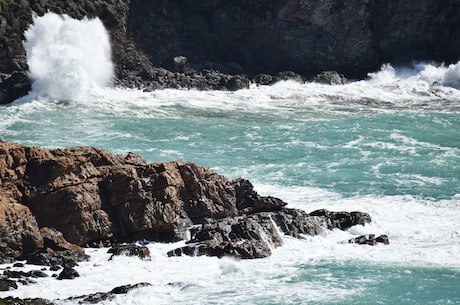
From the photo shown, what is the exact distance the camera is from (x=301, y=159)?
45625 mm

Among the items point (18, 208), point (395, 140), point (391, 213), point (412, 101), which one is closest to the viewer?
point (18, 208)

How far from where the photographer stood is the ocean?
2747 cm

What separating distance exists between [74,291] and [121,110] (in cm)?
3365

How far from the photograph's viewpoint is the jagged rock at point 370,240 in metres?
31.9

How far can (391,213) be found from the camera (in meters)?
35.5

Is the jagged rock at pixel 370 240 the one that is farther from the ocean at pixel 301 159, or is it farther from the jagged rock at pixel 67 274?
the jagged rock at pixel 67 274

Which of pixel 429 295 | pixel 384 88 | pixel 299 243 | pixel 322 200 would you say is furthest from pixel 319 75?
pixel 429 295

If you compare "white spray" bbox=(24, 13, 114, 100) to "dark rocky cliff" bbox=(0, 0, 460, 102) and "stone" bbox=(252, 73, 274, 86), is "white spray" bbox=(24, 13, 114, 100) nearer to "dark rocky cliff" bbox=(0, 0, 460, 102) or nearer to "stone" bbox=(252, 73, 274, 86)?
"dark rocky cliff" bbox=(0, 0, 460, 102)

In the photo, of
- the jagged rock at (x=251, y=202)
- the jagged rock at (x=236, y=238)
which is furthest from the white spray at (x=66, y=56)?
the jagged rock at (x=236, y=238)

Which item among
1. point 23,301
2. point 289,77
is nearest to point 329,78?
A: point 289,77

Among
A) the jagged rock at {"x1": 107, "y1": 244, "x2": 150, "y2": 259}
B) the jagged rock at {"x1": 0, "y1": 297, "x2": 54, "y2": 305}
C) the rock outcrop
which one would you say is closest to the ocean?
the jagged rock at {"x1": 107, "y1": 244, "x2": 150, "y2": 259}

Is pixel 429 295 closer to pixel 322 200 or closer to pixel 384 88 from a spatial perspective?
pixel 322 200

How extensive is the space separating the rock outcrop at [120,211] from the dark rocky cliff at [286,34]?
37.0 meters

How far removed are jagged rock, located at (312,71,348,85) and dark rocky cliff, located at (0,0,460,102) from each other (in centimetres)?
194
